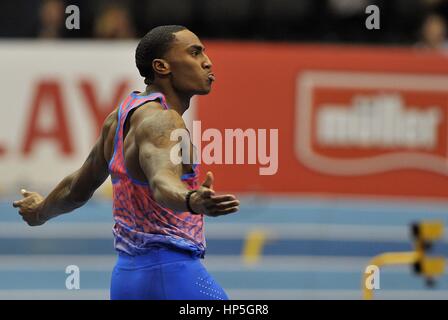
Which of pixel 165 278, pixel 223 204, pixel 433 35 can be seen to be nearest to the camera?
pixel 223 204

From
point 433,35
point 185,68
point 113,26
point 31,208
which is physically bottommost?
point 31,208

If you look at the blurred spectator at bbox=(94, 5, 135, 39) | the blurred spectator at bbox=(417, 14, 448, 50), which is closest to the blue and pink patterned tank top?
the blurred spectator at bbox=(94, 5, 135, 39)

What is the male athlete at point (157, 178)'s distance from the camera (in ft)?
16.2

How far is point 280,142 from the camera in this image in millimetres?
12922

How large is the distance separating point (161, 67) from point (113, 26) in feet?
26.6

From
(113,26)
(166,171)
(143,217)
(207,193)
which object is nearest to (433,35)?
(113,26)

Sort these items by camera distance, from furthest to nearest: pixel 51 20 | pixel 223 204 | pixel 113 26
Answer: pixel 51 20 → pixel 113 26 → pixel 223 204

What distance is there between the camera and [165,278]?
16.6 ft

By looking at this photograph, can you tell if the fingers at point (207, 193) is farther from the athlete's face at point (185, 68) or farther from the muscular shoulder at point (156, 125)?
the athlete's face at point (185, 68)

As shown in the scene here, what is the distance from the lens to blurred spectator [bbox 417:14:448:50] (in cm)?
1373

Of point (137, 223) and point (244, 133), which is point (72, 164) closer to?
point (244, 133)

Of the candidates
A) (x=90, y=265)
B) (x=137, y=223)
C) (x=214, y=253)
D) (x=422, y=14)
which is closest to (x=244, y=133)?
(x=214, y=253)

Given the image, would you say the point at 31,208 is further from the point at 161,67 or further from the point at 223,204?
the point at 223,204

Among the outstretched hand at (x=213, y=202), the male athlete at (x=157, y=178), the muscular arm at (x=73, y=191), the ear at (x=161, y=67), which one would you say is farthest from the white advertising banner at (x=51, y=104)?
the outstretched hand at (x=213, y=202)
